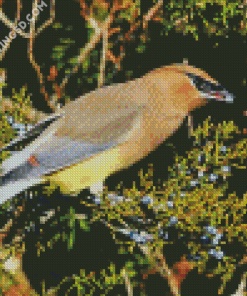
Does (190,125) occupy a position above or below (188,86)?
below

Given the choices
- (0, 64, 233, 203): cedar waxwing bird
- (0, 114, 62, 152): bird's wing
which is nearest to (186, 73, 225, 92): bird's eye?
(0, 64, 233, 203): cedar waxwing bird

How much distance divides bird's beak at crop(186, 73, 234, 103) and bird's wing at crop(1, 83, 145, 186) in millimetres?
257

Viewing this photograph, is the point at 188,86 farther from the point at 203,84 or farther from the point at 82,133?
the point at 82,133

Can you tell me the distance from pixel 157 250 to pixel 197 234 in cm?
17

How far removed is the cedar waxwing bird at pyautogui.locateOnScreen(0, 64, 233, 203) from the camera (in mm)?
1557

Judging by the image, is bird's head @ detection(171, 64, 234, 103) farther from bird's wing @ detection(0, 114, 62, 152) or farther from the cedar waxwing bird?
bird's wing @ detection(0, 114, 62, 152)

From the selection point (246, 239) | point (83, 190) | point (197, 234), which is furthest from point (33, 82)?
point (246, 239)

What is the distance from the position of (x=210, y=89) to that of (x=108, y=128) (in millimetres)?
447

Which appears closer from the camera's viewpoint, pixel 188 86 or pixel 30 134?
pixel 30 134

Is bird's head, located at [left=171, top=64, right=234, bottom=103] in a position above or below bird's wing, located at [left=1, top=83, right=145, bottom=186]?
above

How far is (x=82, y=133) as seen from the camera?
5.51ft

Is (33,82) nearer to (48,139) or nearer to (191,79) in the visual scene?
(48,139)

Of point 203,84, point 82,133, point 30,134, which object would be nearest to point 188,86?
point 203,84

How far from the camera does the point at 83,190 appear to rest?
63.8 inches
